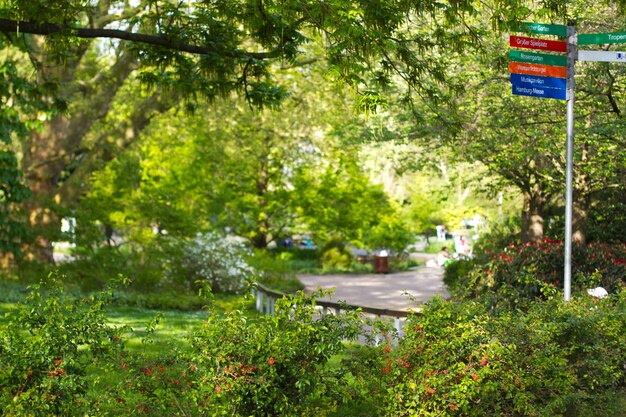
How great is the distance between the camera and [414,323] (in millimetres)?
7422

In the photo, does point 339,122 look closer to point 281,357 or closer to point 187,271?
point 187,271

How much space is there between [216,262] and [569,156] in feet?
48.5

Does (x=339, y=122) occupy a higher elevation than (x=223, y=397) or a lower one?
higher

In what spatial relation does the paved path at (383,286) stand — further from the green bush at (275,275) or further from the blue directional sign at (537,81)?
the blue directional sign at (537,81)

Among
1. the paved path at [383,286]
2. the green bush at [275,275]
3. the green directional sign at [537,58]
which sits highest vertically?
the green directional sign at [537,58]

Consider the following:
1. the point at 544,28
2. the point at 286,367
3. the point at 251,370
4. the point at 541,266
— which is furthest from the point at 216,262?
the point at 251,370

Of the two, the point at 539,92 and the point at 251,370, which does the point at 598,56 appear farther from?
the point at 251,370

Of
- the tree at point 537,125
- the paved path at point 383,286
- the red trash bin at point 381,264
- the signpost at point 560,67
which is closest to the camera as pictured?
the signpost at point 560,67

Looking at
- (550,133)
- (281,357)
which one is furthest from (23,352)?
(550,133)

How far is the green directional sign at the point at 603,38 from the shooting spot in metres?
10.0

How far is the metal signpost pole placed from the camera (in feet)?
33.0

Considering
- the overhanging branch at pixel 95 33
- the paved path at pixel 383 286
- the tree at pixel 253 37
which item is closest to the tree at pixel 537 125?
the tree at pixel 253 37

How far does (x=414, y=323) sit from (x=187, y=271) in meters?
16.6

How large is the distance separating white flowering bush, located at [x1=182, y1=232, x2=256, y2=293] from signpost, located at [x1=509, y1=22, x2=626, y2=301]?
45.8 ft
